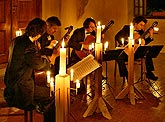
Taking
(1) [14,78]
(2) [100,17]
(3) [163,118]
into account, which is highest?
(2) [100,17]

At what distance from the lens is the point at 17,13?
23.5ft

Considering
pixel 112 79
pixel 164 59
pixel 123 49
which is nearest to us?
pixel 123 49

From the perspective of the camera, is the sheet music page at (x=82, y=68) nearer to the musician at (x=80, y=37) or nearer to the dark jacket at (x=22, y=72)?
the dark jacket at (x=22, y=72)

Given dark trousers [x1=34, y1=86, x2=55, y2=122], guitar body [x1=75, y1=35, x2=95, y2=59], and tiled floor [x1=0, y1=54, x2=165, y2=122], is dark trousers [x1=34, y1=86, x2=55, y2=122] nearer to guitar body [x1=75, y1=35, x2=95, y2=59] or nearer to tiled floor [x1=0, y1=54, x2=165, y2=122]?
tiled floor [x1=0, y1=54, x2=165, y2=122]

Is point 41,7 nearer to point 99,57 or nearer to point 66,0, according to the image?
point 66,0

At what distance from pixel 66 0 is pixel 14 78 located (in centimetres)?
518

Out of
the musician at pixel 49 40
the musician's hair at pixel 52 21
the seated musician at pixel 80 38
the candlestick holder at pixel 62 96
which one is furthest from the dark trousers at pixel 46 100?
the seated musician at pixel 80 38

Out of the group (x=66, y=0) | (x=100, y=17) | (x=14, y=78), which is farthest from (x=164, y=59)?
(x=14, y=78)

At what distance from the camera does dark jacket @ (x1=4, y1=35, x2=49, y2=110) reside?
3234mm

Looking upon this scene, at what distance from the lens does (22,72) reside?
3266 millimetres

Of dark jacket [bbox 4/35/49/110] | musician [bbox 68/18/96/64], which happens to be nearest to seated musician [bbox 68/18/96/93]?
musician [bbox 68/18/96/64]

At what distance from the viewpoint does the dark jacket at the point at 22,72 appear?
10.6 ft

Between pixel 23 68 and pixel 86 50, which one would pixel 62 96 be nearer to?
pixel 23 68

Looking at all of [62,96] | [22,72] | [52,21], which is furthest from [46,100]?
[52,21]
